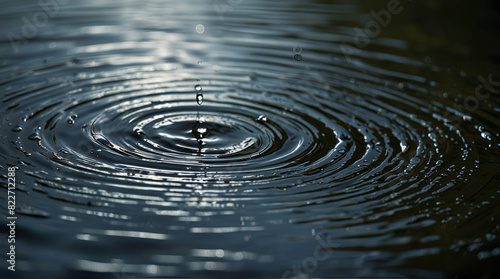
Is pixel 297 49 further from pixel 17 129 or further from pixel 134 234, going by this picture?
pixel 134 234

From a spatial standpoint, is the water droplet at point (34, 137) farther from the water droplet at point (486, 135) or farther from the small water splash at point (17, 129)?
the water droplet at point (486, 135)

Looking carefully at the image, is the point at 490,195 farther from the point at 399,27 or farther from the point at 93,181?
the point at 399,27

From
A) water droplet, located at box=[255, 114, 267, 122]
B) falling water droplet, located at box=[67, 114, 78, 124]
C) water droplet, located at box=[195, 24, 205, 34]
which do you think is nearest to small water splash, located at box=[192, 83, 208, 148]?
water droplet, located at box=[255, 114, 267, 122]

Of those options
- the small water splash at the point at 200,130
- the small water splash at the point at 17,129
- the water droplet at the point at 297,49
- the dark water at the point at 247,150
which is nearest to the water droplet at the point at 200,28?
the dark water at the point at 247,150

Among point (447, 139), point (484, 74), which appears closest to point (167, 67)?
point (447, 139)

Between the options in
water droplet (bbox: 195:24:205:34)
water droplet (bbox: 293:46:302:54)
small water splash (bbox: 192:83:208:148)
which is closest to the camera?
small water splash (bbox: 192:83:208:148)

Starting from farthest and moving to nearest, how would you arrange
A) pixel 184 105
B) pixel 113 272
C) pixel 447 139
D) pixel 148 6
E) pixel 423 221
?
1. pixel 148 6
2. pixel 184 105
3. pixel 447 139
4. pixel 423 221
5. pixel 113 272

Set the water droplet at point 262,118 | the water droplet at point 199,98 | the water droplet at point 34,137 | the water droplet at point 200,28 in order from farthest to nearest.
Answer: the water droplet at point 200,28
the water droplet at point 199,98
the water droplet at point 262,118
the water droplet at point 34,137

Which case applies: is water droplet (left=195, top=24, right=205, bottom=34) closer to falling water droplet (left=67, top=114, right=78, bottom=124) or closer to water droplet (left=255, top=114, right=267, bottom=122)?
water droplet (left=255, top=114, right=267, bottom=122)

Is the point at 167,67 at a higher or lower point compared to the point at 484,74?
higher
